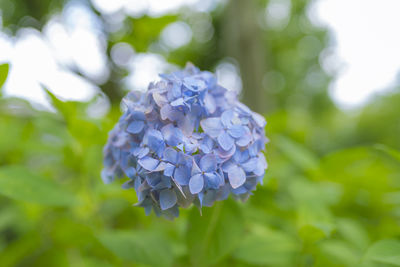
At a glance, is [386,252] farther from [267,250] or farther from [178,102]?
[178,102]

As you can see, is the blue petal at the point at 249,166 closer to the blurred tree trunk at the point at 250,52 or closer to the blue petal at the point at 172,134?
the blue petal at the point at 172,134

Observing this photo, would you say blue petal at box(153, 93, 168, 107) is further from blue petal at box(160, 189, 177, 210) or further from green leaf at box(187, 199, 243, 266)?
green leaf at box(187, 199, 243, 266)

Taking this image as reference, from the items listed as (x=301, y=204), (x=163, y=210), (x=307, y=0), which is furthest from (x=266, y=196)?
(x=307, y=0)

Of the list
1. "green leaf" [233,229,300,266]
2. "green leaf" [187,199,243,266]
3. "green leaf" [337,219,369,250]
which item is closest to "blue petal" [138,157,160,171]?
"green leaf" [187,199,243,266]

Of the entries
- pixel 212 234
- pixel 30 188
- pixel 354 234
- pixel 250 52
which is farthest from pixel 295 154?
pixel 250 52

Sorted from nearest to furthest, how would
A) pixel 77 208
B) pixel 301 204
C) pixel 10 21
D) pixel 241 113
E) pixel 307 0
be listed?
pixel 241 113
pixel 301 204
pixel 77 208
pixel 10 21
pixel 307 0

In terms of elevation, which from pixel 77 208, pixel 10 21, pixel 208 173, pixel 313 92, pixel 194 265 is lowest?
pixel 313 92

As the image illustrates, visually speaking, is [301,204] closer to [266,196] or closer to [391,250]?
[266,196]

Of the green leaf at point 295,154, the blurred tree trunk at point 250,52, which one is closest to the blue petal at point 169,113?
the green leaf at point 295,154
